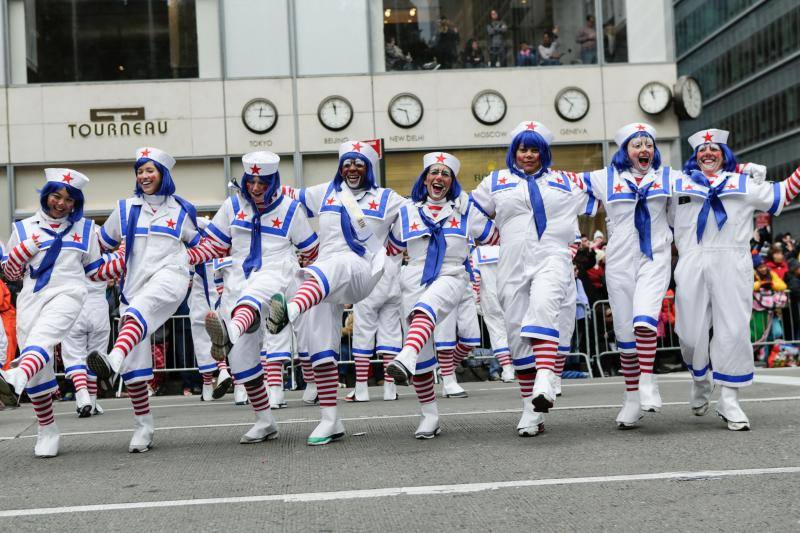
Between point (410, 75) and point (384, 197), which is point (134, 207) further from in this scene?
point (410, 75)

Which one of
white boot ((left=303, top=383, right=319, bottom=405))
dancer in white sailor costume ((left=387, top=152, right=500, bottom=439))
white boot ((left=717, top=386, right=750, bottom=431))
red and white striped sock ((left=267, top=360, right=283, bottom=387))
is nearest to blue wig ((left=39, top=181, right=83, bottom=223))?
dancer in white sailor costume ((left=387, top=152, right=500, bottom=439))

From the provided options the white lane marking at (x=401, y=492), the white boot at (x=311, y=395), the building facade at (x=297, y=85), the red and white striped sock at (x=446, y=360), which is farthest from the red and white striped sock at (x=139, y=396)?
the building facade at (x=297, y=85)

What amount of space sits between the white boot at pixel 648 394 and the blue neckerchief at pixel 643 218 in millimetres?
874

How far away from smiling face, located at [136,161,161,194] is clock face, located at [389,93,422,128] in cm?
1515

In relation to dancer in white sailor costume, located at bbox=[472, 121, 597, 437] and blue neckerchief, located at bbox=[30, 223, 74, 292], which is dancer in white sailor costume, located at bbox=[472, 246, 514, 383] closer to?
dancer in white sailor costume, located at bbox=[472, 121, 597, 437]

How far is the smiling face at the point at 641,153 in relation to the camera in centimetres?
828

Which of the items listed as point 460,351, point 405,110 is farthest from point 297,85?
point 460,351

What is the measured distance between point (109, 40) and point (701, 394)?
705 inches

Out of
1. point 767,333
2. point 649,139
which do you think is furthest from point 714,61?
point 649,139

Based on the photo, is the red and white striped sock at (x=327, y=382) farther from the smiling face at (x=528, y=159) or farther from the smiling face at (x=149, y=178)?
the smiling face at (x=528, y=159)

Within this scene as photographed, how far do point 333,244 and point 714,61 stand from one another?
6703 centimetres

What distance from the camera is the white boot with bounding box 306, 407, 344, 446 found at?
310 inches

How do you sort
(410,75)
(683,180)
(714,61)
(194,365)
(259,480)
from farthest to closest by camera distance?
(714,61) < (410,75) < (194,365) < (683,180) < (259,480)

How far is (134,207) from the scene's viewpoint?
841 centimetres
